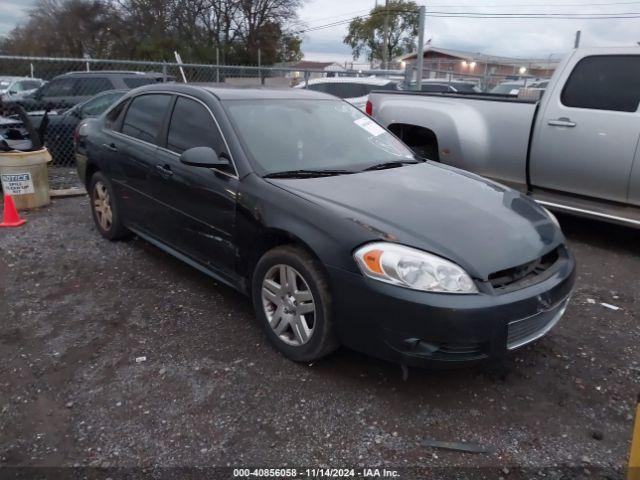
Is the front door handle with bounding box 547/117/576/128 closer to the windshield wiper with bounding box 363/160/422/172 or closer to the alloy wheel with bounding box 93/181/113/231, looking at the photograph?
the windshield wiper with bounding box 363/160/422/172

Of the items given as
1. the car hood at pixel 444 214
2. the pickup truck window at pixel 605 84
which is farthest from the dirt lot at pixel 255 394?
the pickup truck window at pixel 605 84

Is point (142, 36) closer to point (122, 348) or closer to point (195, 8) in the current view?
point (195, 8)

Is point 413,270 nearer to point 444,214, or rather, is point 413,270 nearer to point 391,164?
point 444,214

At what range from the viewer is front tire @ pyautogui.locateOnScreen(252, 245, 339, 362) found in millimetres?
2857

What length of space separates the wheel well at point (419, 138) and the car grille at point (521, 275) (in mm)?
3677

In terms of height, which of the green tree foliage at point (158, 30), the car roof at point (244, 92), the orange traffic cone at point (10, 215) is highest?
the green tree foliage at point (158, 30)

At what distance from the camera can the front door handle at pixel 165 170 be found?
3.95 m

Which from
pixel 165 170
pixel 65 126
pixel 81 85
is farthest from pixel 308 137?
pixel 81 85

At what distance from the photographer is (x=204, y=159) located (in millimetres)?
3350

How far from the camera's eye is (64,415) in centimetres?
274

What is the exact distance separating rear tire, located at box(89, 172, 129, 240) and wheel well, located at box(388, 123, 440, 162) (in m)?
3.42

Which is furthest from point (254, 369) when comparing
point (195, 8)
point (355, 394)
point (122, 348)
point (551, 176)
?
point (195, 8)

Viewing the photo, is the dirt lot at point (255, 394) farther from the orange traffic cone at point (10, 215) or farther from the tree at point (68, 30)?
the tree at point (68, 30)

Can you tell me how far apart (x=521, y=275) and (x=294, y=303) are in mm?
1270
